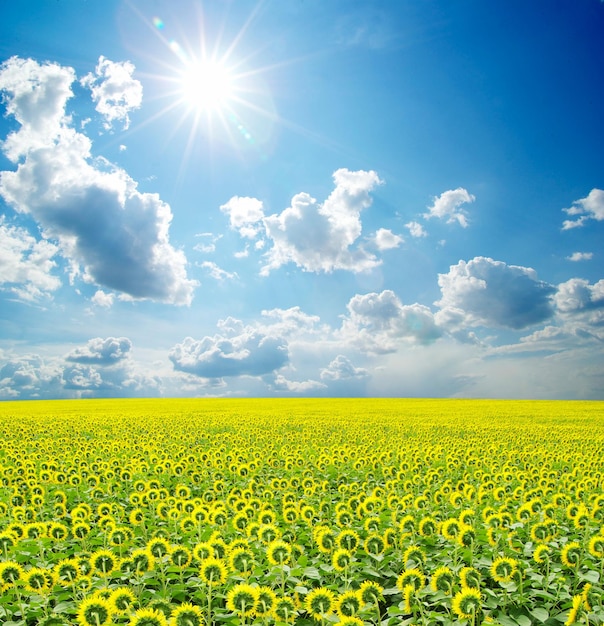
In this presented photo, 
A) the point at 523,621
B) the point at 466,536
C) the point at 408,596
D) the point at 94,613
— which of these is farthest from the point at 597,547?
the point at 94,613

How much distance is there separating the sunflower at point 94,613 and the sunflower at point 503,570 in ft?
14.3

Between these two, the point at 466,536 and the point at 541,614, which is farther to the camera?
the point at 466,536

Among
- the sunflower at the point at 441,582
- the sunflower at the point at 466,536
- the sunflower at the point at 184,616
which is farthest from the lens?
the sunflower at the point at 466,536

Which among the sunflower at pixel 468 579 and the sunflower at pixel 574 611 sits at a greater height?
the sunflower at pixel 468 579

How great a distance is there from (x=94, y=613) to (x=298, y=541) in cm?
421

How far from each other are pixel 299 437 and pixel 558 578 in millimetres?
16980

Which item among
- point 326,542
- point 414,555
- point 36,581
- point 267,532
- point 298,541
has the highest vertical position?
point 267,532

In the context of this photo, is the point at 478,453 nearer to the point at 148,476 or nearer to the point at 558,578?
the point at 148,476

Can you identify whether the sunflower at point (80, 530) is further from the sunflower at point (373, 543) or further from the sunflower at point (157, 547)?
the sunflower at point (373, 543)

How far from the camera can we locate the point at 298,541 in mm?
8336

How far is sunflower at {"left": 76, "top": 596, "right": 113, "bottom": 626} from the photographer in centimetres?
475

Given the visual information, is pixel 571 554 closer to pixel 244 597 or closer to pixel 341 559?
pixel 341 559

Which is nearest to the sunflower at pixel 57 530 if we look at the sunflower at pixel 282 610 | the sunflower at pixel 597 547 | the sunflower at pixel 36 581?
the sunflower at pixel 36 581

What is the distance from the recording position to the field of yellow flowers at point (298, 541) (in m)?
5.38
